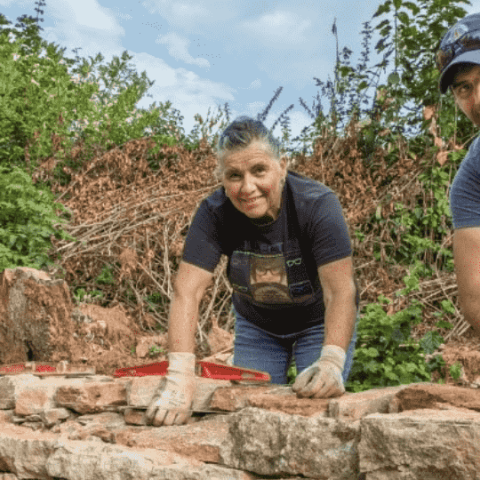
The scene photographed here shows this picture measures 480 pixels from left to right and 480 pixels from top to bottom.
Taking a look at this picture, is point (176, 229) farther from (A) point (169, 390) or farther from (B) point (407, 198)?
(A) point (169, 390)

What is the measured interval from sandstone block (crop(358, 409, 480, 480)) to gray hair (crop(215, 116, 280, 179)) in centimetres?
110

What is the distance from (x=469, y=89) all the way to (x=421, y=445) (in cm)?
117

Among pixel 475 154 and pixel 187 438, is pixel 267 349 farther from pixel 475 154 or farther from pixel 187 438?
pixel 475 154

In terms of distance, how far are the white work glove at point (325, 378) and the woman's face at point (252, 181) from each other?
23.7 inches

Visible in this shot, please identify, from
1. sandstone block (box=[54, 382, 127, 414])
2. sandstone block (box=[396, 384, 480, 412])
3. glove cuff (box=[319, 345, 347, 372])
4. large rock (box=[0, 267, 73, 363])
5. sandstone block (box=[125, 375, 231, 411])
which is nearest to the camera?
sandstone block (box=[396, 384, 480, 412])

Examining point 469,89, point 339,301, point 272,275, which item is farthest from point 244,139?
point 469,89

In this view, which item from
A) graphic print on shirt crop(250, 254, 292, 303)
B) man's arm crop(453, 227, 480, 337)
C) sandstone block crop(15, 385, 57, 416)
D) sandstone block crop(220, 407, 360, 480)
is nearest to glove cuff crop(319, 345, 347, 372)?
sandstone block crop(220, 407, 360, 480)

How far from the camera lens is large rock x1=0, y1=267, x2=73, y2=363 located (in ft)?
12.6

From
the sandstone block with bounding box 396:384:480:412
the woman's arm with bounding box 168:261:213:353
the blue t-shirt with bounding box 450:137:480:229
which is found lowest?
the sandstone block with bounding box 396:384:480:412

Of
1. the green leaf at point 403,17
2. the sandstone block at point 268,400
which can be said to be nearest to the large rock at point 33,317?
the sandstone block at point 268,400

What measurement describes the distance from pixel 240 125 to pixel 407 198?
10.8 feet

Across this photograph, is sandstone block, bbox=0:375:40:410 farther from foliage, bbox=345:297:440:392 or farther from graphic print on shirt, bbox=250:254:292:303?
foliage, bbox=345:297:440:392

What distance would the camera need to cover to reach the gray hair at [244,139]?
7.66 feet

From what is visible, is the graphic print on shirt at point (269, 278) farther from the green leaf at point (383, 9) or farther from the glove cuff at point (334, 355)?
the green leaf at point (383, 9)
